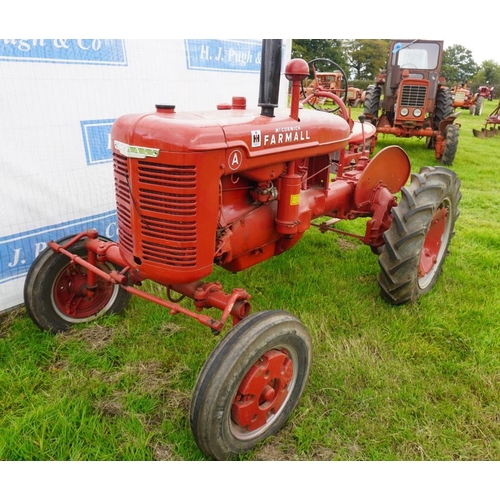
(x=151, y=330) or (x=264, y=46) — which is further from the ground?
(x=264, y=46)

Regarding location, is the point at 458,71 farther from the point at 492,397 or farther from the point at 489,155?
the point at 492,397

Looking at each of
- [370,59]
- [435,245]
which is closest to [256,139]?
[435,245]

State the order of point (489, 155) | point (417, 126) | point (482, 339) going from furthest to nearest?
point (489, 155)
point (417, 126)
point (482, 339)

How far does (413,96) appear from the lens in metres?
9.30

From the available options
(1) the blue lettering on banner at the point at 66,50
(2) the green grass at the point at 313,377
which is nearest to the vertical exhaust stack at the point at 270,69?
(2) the green grass at the point at 313,377

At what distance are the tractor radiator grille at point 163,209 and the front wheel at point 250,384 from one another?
0.47 m

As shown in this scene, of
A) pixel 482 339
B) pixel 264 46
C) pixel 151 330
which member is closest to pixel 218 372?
pixel 151 330

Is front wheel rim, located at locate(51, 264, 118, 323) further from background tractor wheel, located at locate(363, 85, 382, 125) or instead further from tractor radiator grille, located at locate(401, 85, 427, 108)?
background tractor wheel, located at locate(363, 85, 382, 125)

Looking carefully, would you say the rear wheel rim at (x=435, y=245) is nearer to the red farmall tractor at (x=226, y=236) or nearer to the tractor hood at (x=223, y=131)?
the red farmall tractor at (x=226, y=236)

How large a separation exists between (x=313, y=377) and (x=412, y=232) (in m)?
1.26

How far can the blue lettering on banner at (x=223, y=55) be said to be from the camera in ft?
14.5

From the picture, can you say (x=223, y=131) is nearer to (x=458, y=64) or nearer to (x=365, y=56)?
(x=365, y=56)

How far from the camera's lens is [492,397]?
2.66 m

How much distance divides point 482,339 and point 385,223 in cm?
114
